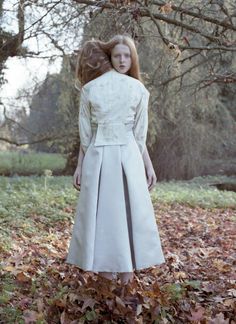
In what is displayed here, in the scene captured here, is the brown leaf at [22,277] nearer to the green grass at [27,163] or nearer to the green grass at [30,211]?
the green grass at [30,211]

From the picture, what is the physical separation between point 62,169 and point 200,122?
5683 millimetres

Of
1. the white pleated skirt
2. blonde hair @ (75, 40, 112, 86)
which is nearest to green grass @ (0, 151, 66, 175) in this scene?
blonde hair @ (75, 40, 112, 86)

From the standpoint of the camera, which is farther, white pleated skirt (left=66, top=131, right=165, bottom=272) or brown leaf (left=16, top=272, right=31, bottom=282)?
brown leaf (left=16, top=272, right=31, bottom=282)

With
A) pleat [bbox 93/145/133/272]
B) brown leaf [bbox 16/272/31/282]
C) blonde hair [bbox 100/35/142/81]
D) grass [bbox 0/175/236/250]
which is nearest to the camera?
pleat [bbox 93/145/133/272]

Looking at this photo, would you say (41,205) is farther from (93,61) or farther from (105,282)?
(105,282)

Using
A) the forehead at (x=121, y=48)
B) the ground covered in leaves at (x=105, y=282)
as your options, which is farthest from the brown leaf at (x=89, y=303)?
the forehead at (x=121, y=48)

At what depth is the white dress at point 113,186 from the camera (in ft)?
10.1

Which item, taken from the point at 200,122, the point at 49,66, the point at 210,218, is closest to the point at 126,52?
the point at 210,218

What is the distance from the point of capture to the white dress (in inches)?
122

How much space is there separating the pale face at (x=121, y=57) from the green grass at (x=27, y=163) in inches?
617

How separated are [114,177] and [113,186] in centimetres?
6

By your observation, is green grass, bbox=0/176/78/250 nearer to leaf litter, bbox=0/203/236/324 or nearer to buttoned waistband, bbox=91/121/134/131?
leaf litter, bbox=0/203/236/324

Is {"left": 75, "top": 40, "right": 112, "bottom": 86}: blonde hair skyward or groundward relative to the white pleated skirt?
skyward

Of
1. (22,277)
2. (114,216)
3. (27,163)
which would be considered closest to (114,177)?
(114,216)
